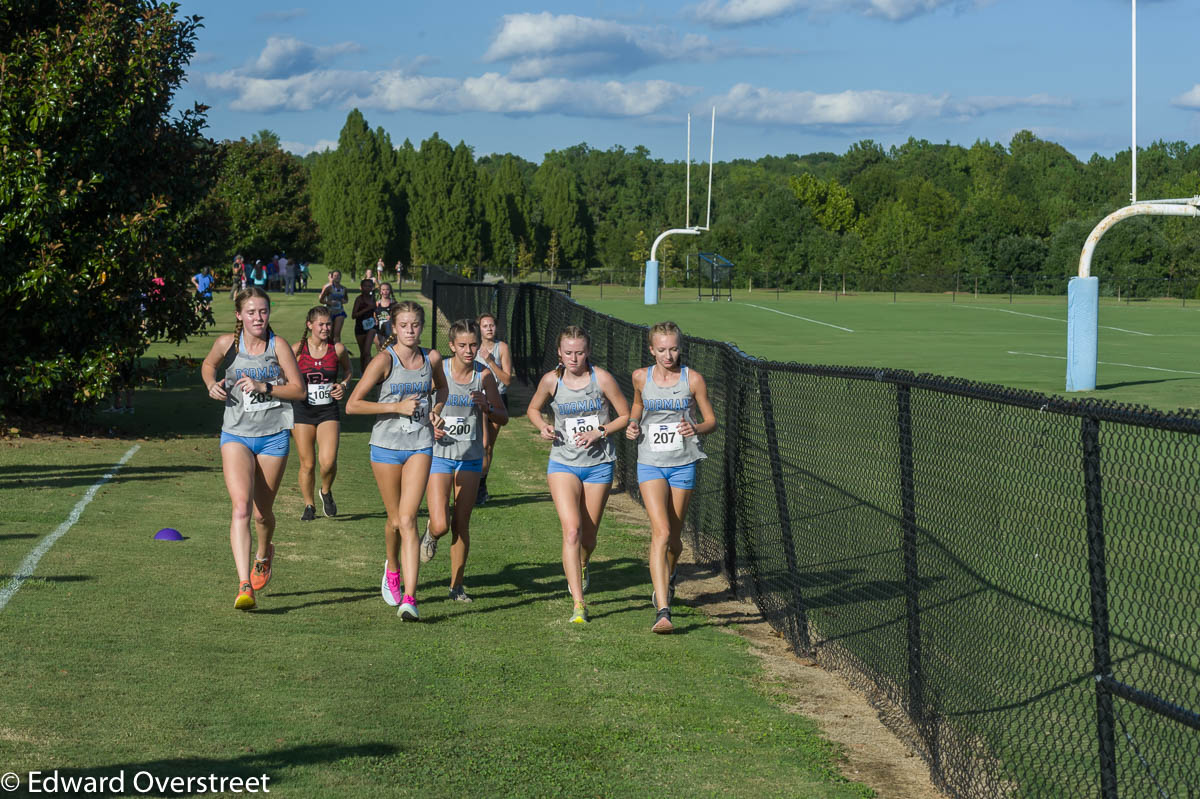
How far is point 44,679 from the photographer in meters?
6.61

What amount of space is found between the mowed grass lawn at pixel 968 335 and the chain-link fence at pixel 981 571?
16126 millimetres

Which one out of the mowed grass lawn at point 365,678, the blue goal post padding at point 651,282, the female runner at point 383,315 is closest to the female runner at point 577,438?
the mowed grass lawn at point 365,678

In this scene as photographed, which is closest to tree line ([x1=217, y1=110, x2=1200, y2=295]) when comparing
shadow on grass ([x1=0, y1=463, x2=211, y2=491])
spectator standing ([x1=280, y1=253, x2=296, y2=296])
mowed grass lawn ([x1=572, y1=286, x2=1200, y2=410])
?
spectator standing ([x1=280, y1=253, x2=296, y2=296])

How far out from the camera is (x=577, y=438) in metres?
8.49

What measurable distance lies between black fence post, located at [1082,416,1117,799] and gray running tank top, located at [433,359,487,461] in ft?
16.5

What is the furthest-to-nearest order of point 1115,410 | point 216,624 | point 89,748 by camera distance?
point 216,624
point 89,748
point 1115,410

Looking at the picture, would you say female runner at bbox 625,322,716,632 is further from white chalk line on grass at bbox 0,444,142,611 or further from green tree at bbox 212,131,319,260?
green tree at bbox 212,131,319,260

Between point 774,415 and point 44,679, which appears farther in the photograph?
point 774,415

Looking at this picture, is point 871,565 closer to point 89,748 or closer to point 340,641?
point 340,641

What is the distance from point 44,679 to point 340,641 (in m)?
1.80

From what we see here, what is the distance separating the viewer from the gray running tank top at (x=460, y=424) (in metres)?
8.77

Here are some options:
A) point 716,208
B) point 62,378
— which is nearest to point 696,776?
point 62,378

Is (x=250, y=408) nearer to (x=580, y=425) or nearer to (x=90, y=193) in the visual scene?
(x=580, y=425)

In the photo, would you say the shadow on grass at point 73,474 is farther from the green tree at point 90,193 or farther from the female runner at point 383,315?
the female runner at point 383,315
